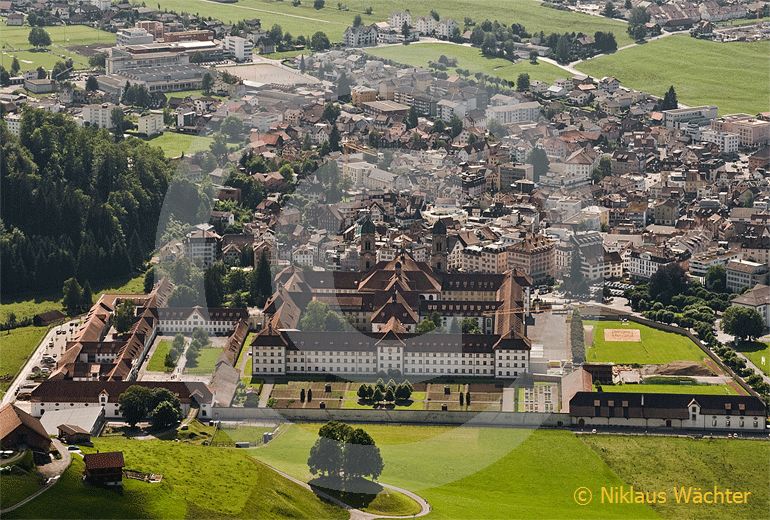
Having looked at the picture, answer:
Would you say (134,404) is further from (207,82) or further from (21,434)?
(207,82)

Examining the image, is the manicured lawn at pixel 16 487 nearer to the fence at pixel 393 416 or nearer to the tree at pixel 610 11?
the fence at pixel 393 416

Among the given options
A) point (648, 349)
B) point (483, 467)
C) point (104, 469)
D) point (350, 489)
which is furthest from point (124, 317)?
point (104, 469)

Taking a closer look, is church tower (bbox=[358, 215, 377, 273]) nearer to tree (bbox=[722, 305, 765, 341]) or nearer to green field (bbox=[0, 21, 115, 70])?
tree (bbox=[722, 305, 765, 341])

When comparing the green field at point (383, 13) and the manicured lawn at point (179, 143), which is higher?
the manicured lawn at point (179, 143)

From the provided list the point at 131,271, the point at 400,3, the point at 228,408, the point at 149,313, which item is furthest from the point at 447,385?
the point at 400,3

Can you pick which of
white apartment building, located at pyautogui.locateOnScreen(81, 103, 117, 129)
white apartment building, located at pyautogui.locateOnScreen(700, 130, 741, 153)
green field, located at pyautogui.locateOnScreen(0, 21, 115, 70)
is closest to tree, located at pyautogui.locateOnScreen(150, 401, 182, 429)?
white apartment building, located at pyautogui.locateOnScreen(81, 103, 117, 129)

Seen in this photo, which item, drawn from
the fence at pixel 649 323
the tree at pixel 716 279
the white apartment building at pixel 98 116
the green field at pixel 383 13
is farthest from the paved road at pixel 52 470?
the green field at pixel 383 13
